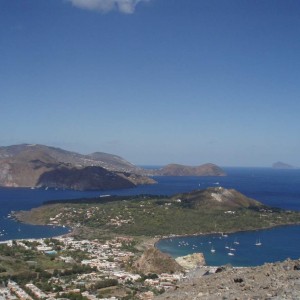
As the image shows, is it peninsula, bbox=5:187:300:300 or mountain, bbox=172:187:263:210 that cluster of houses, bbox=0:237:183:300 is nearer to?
peninsula, bbox=5:187:300:300

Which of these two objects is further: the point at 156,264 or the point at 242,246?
the point at 242,246

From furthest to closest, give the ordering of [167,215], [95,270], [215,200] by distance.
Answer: [215,200]
[167,215]
[95,270]

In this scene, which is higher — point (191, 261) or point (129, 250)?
point (191, 261)

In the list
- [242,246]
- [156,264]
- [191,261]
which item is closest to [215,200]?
[242,246]

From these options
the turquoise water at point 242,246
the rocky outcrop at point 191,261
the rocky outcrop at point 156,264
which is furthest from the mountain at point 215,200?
the rocky outcrop at point 156,264

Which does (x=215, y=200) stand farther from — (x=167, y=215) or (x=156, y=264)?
(x=156, y=264)

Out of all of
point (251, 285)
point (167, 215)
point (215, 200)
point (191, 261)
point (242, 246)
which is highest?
point (251, 285)

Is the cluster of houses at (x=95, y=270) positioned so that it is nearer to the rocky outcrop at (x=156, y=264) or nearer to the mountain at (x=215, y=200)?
the rocky outcrop at (x=156, y=264)

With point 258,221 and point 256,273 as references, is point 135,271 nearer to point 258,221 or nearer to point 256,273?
point 256,273
